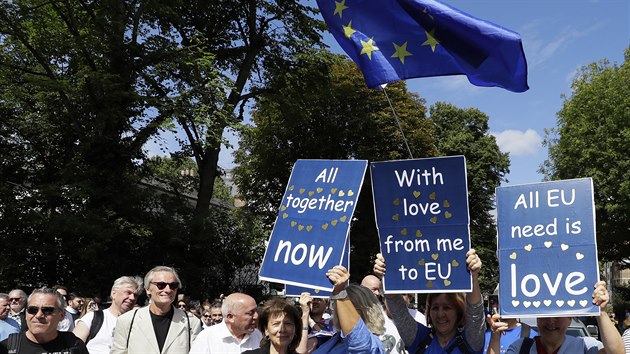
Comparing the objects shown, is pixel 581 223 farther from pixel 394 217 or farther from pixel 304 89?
pixel 304 89

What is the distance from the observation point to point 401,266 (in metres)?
5.43

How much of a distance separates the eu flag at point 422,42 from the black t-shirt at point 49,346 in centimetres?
406

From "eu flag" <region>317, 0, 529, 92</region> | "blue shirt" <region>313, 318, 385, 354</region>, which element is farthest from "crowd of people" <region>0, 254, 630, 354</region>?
"eu flag" <region>317, 0, 529, 92</region>

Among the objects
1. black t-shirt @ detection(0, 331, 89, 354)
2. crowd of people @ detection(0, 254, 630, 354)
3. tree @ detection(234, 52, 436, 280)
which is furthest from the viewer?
tree @ detection(234, 52, 436, 280)

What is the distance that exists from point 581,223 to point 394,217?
4.75ft

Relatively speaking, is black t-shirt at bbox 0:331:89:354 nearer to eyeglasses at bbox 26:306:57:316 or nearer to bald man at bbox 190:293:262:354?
eyeglasses at bbox 26:306:57:316

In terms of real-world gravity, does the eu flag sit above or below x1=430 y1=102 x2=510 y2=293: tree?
below

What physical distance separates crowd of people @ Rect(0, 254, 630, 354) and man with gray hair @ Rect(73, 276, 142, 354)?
5 centimetres

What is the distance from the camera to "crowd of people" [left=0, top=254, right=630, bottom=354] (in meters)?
3.91

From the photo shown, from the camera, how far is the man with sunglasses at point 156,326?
5.62 meters

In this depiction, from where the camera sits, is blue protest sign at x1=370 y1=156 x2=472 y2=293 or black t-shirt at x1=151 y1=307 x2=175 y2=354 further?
black t-shirt at x1=151 y1=307 x2=175 y2=354

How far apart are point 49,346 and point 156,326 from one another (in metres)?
1.03

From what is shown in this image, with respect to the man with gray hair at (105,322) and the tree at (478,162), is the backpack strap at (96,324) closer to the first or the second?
the man with gray hair at (105,322)

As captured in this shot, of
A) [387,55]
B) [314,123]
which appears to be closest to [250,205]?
[314,123]
